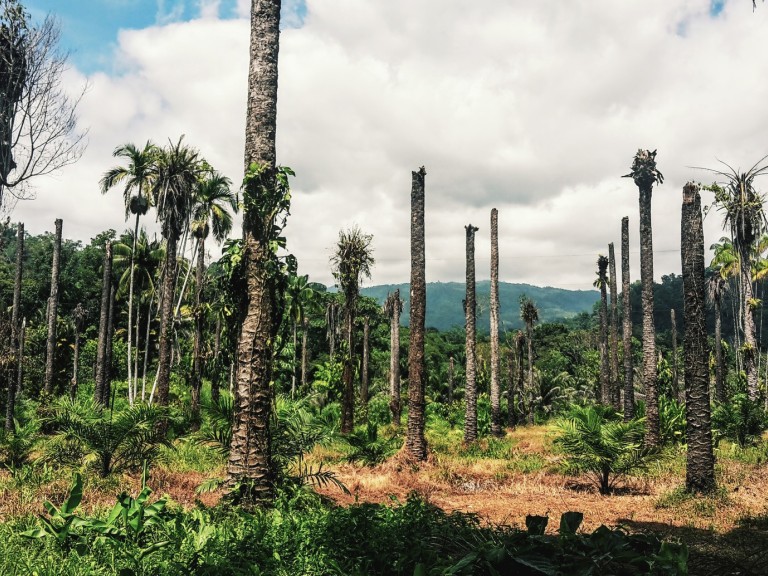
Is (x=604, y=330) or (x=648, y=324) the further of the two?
(x=604, y=330)

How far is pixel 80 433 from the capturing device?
9.69 meters

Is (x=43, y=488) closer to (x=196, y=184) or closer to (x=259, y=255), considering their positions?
(x=259, y=255)

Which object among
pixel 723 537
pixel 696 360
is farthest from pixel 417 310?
pixel 723 537

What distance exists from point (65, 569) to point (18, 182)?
626 inches

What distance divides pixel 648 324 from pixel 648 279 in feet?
4.78

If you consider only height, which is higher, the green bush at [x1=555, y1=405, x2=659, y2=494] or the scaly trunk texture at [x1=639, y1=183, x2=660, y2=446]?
the scaly trunk texture at [x1=639, y1=183, x2=660, y2=446]

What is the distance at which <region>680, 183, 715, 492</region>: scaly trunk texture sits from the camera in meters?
10.3

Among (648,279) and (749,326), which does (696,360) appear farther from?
(749,326)

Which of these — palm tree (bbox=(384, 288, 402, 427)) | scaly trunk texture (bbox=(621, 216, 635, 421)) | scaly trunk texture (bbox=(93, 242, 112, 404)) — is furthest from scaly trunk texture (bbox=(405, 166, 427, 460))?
scaly trunk texture (bbox=(93, 242, 112, 404))

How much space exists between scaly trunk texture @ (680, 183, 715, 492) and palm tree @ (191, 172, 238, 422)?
14.0m

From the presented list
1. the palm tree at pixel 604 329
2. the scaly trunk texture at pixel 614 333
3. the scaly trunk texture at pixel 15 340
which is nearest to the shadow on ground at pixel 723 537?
the scaly trunk texture at pixel 614 333

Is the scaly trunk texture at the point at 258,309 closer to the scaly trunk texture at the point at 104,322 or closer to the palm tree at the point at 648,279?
the palm tree at the point at 648,279

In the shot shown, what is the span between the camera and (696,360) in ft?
35.1

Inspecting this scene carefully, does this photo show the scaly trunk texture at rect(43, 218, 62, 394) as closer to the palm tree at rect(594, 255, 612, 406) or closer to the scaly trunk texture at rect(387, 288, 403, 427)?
the scaly trunk texture at rect(387, 288, 403, 427)
